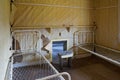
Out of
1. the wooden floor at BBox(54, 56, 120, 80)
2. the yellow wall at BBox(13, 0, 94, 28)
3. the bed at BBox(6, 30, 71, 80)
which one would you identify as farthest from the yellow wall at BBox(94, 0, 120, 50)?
the bed at BBox(6, 30, 71, 80)

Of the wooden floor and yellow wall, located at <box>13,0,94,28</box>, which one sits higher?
yellow wall, located at <box>13,0,94,28</box>

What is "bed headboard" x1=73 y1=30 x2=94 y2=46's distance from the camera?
16.0 feet

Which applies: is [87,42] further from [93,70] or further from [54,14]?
[54,14]

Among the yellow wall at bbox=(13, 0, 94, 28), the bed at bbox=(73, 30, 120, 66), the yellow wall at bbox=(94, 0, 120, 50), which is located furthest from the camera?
the bed at bbox=(73, 30, 120, 66)

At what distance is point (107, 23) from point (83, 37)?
0.96 m

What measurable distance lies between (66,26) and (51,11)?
690 mm

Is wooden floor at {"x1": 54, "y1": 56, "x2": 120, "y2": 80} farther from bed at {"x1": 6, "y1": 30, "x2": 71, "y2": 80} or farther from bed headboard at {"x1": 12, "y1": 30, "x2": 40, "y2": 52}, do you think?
bed headboard at {"x1": 12, "y1": 30, "x2": 40, "y2": 52}

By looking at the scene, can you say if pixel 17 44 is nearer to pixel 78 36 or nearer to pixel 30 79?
pixel 30 79

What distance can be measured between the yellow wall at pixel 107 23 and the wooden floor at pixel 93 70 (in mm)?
727

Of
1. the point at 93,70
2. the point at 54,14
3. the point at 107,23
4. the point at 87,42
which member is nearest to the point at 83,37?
the point at 87,42

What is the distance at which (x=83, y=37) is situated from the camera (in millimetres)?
5016

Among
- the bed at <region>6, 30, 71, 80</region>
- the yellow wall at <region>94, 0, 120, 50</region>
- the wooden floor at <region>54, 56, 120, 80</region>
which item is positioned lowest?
the wooden floor at <region>54, 56, 120, 80</region>

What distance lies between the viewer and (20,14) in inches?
158

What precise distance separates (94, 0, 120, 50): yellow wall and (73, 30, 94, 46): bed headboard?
251 mm
